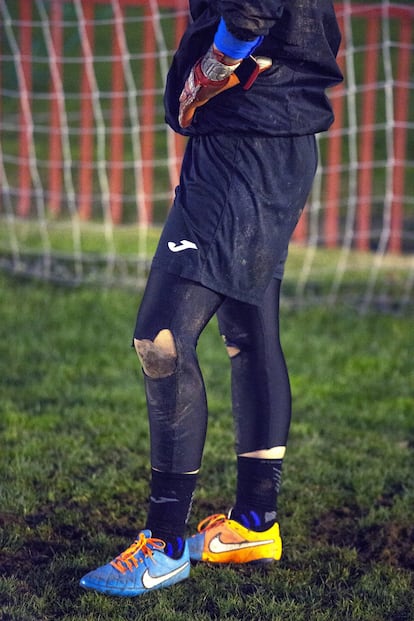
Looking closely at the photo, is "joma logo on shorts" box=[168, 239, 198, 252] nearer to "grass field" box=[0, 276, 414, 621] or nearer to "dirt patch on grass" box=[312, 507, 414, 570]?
"grass field" box=[0, 276, 414, 621]

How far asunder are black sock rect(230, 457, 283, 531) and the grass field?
14cm

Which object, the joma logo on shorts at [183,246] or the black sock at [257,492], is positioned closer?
the joma logo on shorts at [183,246]

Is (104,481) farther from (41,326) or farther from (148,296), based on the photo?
(41,326)

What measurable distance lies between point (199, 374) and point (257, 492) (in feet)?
1.46

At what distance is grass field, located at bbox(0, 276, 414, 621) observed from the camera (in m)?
2.78

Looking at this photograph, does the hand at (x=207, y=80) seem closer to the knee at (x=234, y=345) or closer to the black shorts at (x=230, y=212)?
the black shorts at (x=230, y=212)

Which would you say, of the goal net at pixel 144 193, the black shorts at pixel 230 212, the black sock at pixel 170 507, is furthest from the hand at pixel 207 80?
the goal net at pixel 144 193

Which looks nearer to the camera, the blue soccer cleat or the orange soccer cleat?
→ the blue soccer cleat

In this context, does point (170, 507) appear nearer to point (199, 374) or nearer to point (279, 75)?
point (199, 374)

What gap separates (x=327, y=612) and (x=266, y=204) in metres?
1.04

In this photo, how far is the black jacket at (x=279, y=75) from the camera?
2.61 m

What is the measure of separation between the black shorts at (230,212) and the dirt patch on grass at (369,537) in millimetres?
925

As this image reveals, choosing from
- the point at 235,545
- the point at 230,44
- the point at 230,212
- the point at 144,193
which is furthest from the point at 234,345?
the point at 144,193

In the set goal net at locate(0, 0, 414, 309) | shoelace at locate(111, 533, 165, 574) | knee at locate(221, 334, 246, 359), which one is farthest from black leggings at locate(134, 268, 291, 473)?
goal net at locate(0, 0, 414, 309)
